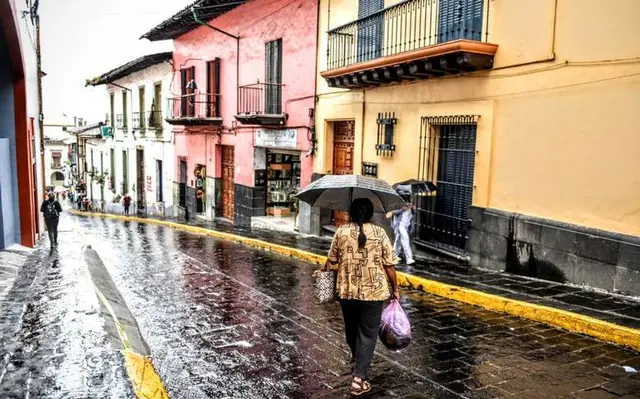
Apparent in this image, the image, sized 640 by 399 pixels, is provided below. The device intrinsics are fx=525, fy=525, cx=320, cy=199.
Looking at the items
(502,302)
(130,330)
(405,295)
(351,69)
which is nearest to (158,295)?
(130,330)

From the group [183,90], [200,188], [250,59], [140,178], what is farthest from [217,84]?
[140,178]

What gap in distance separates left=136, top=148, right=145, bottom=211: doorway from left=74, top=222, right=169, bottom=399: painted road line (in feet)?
80.9

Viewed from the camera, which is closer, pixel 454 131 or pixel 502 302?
pixel 502 302

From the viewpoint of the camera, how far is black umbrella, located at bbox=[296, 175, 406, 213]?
4834 mm

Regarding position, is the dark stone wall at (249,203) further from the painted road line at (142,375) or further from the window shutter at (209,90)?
the painted road line at (142,375)

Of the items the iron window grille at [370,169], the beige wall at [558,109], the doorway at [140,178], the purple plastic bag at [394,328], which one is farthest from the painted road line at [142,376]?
the doorway at [140,178]

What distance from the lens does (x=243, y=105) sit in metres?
17.5

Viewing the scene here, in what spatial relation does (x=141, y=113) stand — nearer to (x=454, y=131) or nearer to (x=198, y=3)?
(x=198, y=3)

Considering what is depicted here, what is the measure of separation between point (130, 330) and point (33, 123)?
1070 cm

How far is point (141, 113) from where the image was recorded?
2708 centimetres

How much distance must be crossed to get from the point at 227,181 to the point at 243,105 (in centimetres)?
349

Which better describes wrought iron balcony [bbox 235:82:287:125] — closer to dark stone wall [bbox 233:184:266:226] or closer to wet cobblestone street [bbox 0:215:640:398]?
dark stone wall [bbox 233:184:266:226]

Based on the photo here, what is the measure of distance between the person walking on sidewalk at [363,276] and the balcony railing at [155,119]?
881 inches

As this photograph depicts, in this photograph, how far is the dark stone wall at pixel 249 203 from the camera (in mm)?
17281
